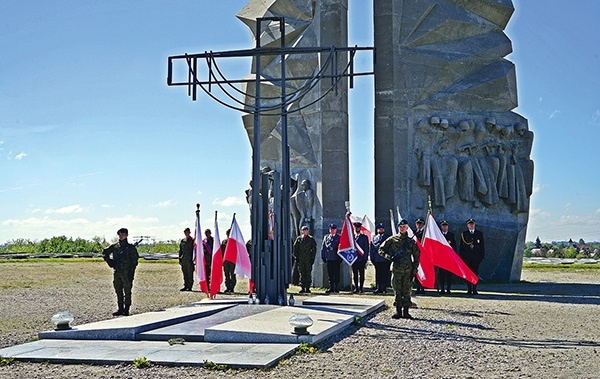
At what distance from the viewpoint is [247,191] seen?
60.9 ft

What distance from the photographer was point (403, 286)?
10578 mm

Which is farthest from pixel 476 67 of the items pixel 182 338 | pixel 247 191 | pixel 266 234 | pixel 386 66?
pixel 182 338

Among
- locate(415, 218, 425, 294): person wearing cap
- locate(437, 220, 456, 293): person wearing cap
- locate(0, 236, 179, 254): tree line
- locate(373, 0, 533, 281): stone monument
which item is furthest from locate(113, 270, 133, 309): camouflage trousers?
locate(0, 236, 179, 254): tree line

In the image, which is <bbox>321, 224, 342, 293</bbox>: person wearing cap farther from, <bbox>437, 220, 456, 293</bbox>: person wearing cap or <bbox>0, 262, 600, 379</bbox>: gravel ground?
<bbox>437, 220, 456, 293</bbox>: person wearing cap

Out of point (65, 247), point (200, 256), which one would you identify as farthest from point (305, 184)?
point (65, 247)

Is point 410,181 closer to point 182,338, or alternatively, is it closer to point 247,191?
point 247,191

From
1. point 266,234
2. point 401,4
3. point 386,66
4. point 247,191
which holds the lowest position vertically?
point 266,234

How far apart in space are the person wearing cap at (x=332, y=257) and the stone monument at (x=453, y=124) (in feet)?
6.34

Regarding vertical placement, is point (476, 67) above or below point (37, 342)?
above

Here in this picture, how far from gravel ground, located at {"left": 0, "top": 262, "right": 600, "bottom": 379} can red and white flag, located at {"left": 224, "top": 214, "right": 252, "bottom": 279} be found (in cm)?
150

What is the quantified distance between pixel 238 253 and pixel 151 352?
555 cm

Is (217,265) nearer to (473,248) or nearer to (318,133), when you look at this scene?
(318,133)

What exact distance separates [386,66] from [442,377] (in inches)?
464

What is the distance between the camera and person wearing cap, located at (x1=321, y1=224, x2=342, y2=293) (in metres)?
15.3
